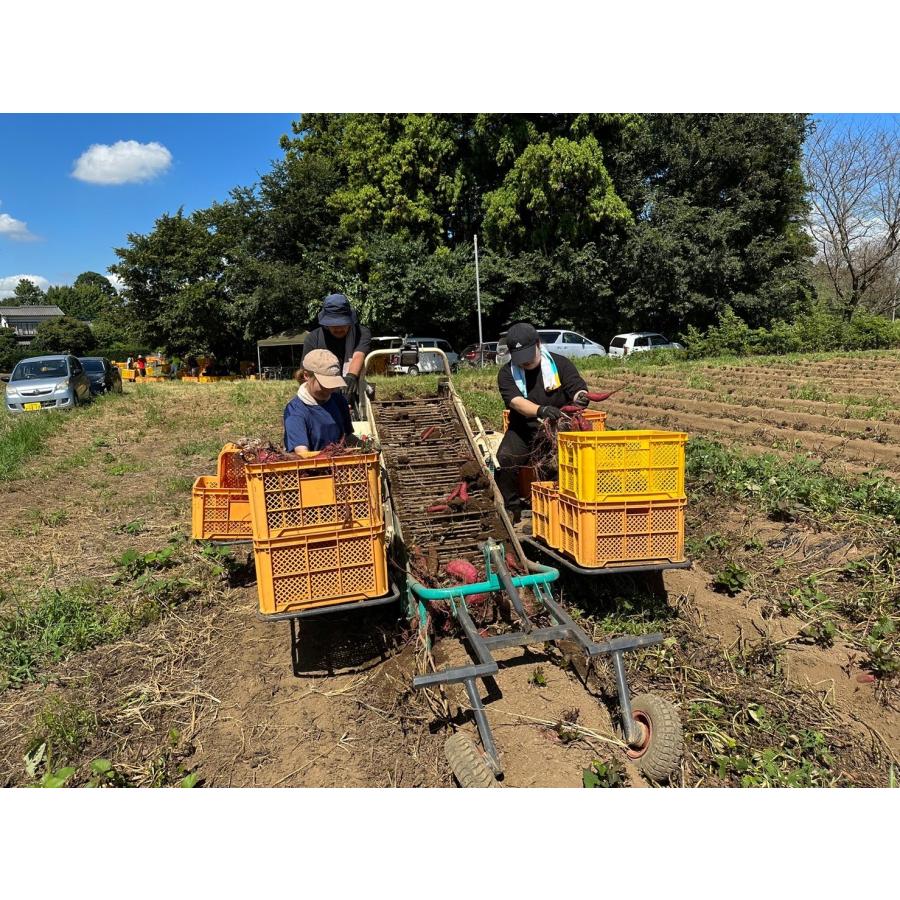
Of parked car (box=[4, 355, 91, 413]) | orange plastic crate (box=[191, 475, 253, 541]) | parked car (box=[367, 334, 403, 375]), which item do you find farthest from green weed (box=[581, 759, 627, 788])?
parked car (box=[4, 355, 91, 413])

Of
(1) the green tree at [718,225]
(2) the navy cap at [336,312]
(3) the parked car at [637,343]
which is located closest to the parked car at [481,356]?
(3) the parked car at [637,343]

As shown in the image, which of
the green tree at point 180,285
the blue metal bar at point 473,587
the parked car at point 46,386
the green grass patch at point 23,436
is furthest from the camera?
the green tree at point 180,285

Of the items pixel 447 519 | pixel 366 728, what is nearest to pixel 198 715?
pixel 366 728

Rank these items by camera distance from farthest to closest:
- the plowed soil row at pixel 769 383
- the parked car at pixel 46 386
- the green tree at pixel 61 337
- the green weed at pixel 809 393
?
the green tree at pixel 61 337, the parked car at pixel 46 386, the plowed soil row at pixel 769 383, the green weed at pixel 809 393

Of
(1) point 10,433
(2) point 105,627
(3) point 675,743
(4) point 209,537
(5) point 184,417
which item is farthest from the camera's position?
(5) point 184,417

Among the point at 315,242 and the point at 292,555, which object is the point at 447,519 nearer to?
the point at 292,555

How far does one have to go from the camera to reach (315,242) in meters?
30.5

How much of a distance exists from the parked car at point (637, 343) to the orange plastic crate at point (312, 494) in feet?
71.7

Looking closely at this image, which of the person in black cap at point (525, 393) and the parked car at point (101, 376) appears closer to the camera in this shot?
the person in black cap at point (525, 393)

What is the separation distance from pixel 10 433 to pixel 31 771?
10.3 metres

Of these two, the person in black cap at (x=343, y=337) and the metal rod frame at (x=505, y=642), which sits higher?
the person in black cap at (x=343, y=337)

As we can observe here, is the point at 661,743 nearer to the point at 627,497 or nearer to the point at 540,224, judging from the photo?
the point at 627,497

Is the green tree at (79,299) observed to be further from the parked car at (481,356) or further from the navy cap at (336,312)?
the navy cap at (336,312)

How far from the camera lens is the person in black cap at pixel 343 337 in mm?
5391
